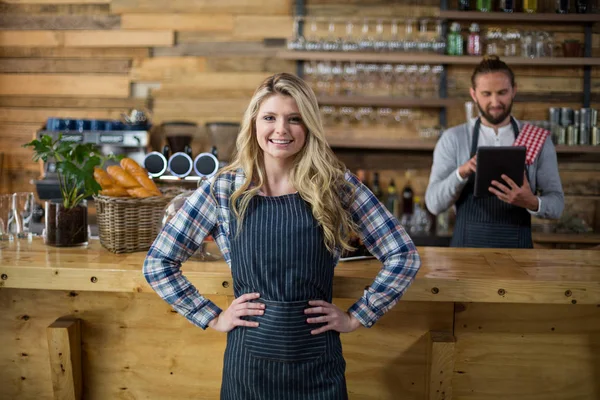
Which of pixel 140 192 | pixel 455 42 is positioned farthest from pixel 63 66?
pixel 140 192

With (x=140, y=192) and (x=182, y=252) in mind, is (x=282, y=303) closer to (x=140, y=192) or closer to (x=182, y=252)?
(x=182, y=252)

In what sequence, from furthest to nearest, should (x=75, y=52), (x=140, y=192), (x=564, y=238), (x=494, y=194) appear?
(x=75, y=52)
(x=564, y=238)
(x=494, y=194)
(x=140, y=192)

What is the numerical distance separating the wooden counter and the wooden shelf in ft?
6.49

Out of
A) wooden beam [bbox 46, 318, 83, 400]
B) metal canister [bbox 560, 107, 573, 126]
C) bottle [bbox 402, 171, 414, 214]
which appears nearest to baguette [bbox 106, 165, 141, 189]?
wooden beam [bbox 46, 318, 83, 400]

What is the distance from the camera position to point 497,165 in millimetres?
2654

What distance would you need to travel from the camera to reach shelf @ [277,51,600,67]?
4227mm

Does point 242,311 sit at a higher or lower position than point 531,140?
lower

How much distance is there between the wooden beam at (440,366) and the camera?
201 centimetres

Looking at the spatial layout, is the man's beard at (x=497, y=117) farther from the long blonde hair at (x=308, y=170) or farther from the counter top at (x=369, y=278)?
the long blonde hair at (x=308, y=170)

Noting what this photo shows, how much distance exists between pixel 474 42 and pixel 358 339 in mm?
2791

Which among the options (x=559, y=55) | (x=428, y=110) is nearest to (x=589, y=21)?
(x=559, y=55)

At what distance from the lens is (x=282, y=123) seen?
162 cm

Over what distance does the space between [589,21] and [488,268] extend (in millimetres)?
2930

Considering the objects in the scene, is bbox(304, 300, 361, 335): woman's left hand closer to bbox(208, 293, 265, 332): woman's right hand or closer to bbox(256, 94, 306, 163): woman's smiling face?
bbox(208, 293, 265, 332): woman's right hand
